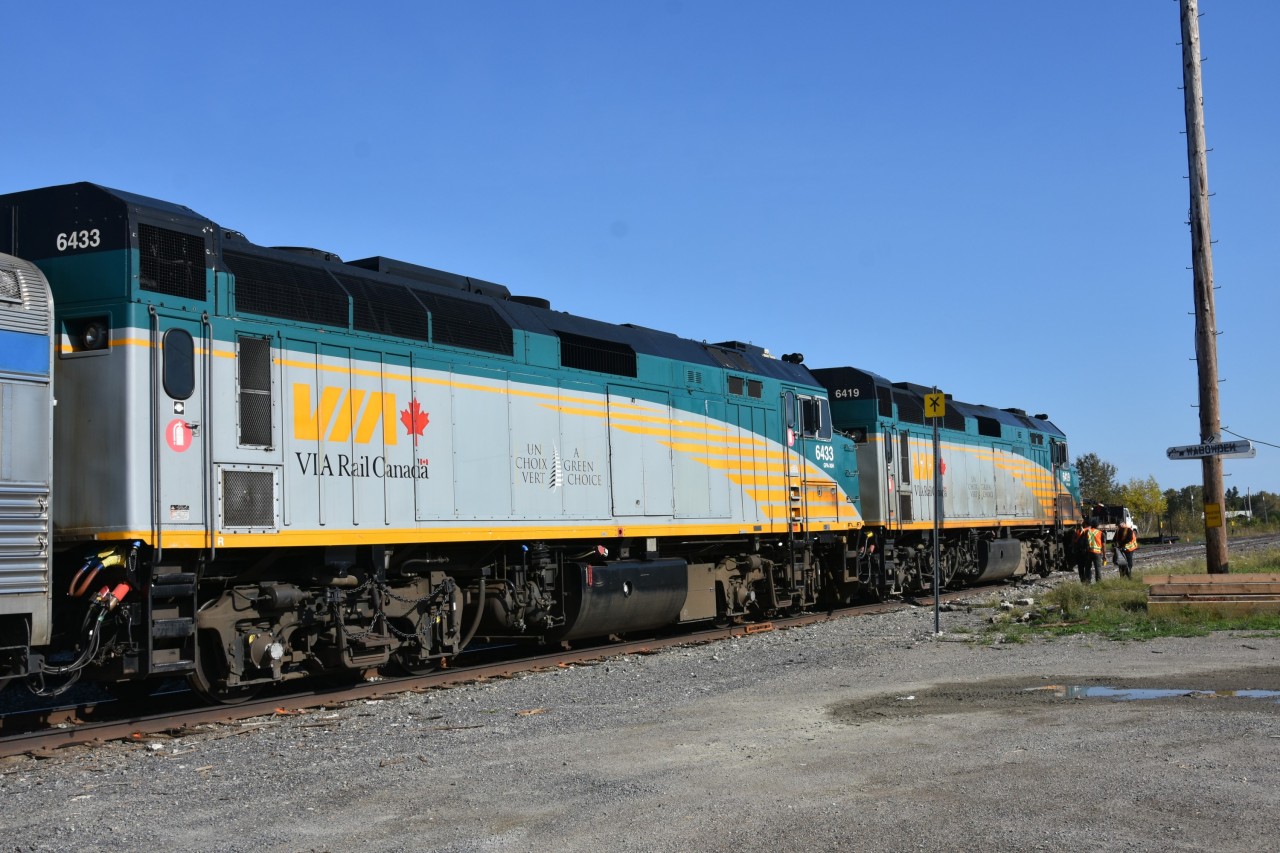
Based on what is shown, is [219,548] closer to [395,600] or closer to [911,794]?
[395,600]

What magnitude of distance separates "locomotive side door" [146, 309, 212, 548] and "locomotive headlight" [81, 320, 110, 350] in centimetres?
39

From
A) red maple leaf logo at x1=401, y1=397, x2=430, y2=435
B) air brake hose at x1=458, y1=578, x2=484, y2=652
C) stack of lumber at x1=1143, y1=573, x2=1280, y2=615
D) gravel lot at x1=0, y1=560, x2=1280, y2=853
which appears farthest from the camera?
stack of lumber at x1=1143, y1=573, x2=1280, y2=615

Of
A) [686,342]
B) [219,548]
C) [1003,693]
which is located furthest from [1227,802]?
[686,342]

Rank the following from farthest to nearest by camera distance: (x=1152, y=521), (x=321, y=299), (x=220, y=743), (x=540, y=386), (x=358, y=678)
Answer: (x=1152, y=521) → (x=540, y=386) → (x=358, y=678) → (x=321, y=299) → (x=220, y=743)

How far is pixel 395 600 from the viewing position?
1274cm

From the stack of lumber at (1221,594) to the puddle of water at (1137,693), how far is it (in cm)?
678

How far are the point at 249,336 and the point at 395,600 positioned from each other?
11.1ft

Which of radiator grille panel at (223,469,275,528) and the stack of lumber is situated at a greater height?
radiator grille panel at (223,469,275,528)

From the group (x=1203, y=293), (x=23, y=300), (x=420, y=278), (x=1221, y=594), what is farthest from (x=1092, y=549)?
(x=23, y=300)

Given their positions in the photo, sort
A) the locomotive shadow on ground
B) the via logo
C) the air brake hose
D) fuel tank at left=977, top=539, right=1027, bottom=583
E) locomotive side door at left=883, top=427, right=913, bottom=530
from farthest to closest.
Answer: fuel tank at left=977, top=539, right=1027, bottom=583 → locomotive side door at left=883, top=427, right=913, bottom=530 → the air brake hose → the via logo → the locomotive shadow on ground

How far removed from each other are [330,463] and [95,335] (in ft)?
8.59

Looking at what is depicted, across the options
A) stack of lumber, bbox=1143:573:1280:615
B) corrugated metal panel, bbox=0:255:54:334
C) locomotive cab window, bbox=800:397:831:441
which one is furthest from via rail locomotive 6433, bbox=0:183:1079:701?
stack of lumber, bbox=1143:573:1280:615

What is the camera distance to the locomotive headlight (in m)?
10.0

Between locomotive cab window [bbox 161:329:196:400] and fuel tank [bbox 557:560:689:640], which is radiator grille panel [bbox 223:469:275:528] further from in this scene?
fuel tank [bbox 557:560:689:640]
